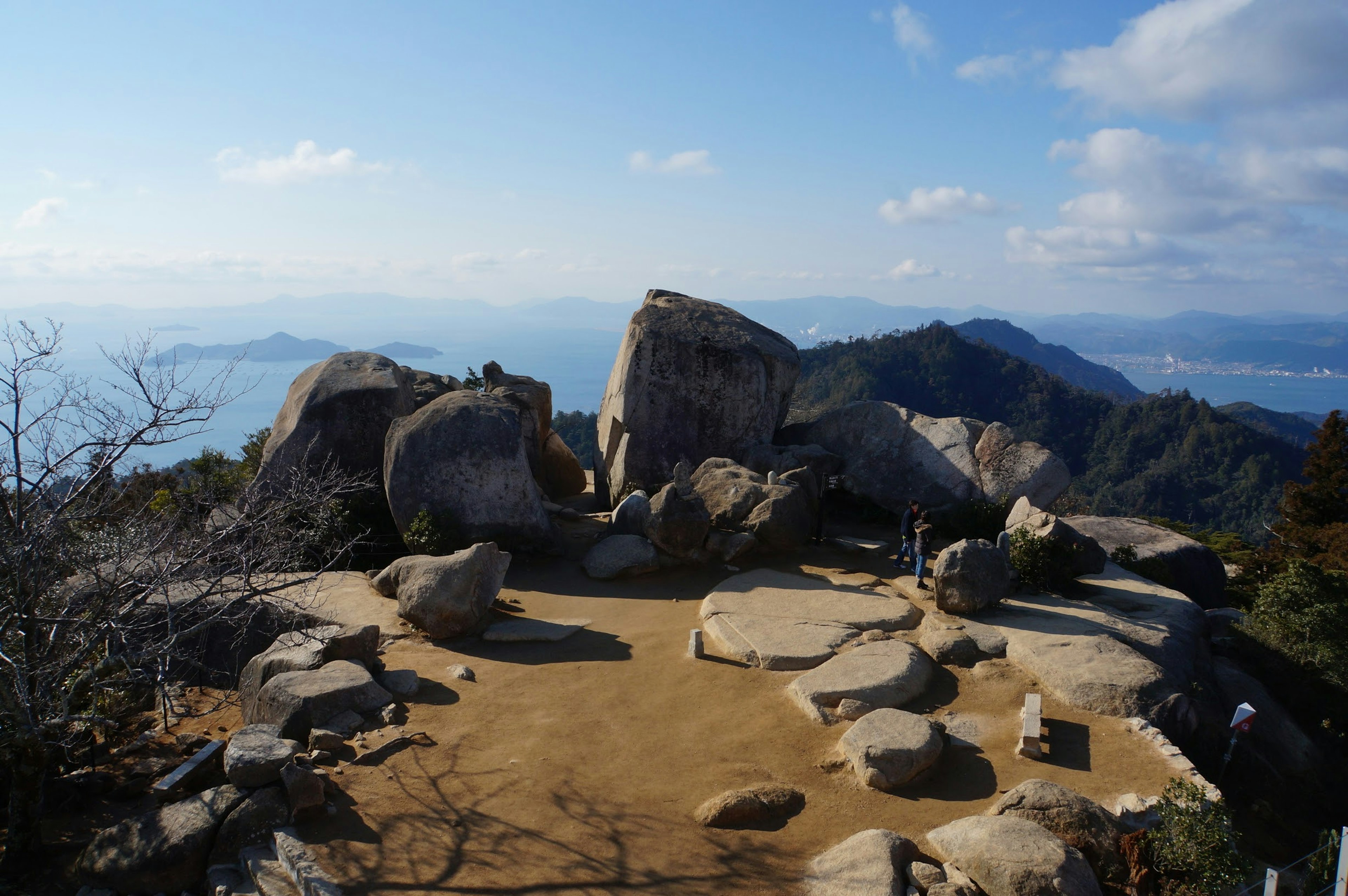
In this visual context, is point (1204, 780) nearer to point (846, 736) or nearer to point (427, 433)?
point (846, 736)

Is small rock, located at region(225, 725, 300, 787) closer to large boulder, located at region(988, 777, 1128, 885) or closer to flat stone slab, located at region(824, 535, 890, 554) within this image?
large boulder, located at region(988, 777, 1128, 885)

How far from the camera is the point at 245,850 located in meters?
7.34

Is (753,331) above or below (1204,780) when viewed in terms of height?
above

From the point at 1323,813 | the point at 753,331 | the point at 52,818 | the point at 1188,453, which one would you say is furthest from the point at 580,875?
the point at 1188,453

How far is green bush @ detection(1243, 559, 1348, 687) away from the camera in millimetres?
13508

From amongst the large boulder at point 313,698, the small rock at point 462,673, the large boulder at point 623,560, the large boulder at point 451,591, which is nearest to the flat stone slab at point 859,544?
the large boulder at point 623,560

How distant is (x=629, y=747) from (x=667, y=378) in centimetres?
1111

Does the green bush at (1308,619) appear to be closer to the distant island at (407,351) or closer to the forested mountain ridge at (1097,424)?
the forested mountain ridge at (1097,424)

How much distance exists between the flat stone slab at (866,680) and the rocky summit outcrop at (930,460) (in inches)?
277

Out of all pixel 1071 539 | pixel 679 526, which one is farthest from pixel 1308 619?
pixel 679 526

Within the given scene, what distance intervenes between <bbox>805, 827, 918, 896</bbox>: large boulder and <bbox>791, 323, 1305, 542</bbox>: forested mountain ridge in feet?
111

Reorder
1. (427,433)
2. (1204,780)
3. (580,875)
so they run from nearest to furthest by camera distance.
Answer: (580,875) < (1204,780) < (427,433)

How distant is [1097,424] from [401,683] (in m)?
64.1

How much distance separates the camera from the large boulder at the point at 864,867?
21.6ft
